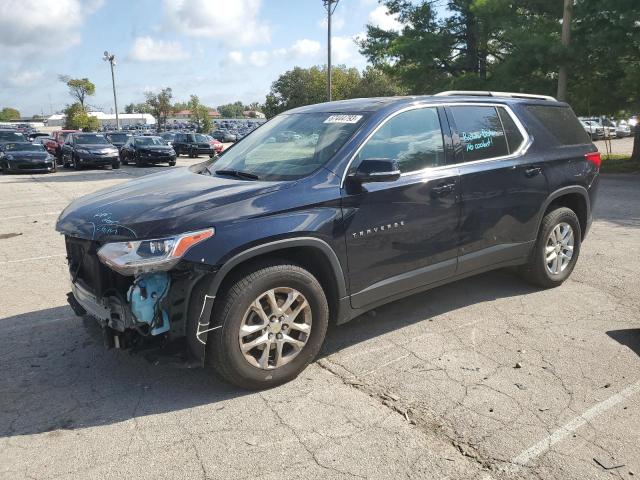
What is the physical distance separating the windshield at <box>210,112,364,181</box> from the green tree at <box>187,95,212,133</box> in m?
75.1

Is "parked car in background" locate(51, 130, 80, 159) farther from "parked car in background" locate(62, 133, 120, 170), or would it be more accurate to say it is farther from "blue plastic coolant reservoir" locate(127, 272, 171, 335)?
"blue plastic coolant reservoir" locate(127, 272, 171, 335)

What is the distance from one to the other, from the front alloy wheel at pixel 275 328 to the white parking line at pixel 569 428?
4.73ft

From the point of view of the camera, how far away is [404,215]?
3.86 m

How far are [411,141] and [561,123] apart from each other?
2.11 meters

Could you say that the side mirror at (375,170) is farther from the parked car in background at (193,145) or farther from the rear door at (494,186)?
the parked car in background at (193,145)

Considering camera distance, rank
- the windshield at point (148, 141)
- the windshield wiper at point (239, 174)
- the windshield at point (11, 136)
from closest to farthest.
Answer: the windshield wiper at point (239, 174) < the windshield at point (11, 136) < the windshield at point (148, 141)

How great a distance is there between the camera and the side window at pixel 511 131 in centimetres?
473

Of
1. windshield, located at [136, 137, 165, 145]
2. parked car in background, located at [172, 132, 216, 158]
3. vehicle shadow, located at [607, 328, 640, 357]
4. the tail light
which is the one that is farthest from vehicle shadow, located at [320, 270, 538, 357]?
parked car in background, located at [172, 132, 216, 158]

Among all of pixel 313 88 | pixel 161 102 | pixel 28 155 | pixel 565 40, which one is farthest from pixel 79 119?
pixel 565 40

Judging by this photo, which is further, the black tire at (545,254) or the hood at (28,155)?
the hood at (28,155)

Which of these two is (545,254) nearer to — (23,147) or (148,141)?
(23,147)

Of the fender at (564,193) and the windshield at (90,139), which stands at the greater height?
the windshield at (90,139)

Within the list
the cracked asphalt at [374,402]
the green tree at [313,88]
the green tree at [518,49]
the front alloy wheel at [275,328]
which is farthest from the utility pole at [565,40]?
the green tree at [313,88]

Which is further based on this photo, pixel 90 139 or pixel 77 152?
pixel 90 139
